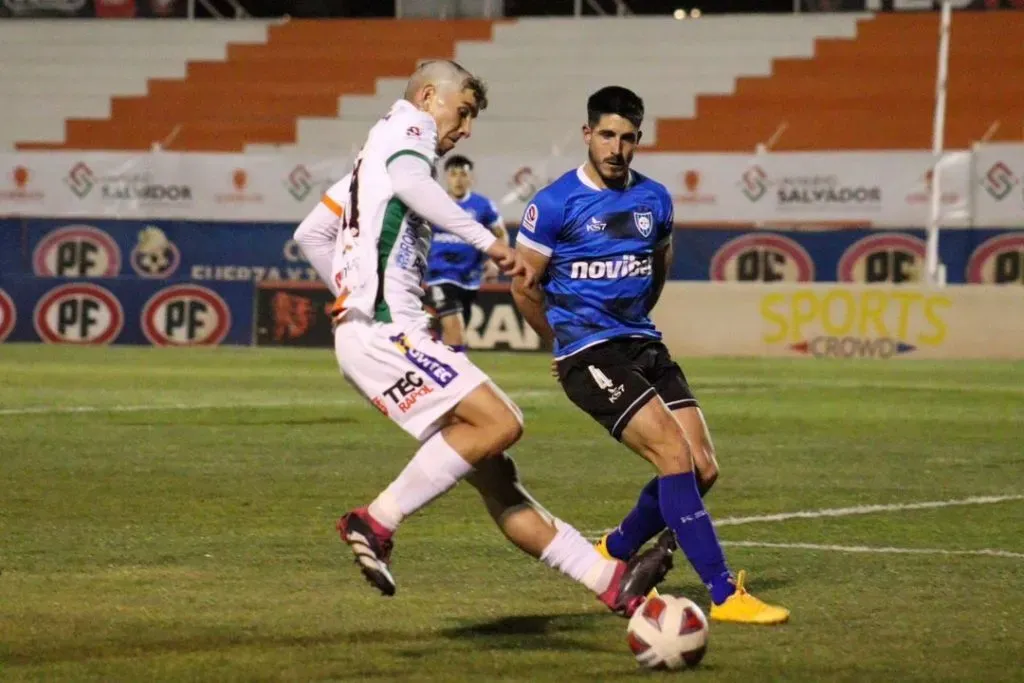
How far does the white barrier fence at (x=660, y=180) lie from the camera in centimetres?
2445

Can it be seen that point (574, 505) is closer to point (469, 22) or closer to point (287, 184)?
point (287, 184)

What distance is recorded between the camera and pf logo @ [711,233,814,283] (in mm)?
25078

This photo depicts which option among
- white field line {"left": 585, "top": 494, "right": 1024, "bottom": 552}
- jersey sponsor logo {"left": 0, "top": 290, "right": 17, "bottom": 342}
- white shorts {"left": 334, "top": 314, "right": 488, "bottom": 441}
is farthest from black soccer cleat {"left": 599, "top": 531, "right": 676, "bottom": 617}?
jersey sponsor logo {"left": 0, "top": 290, "right": 17, "bottom": 342}

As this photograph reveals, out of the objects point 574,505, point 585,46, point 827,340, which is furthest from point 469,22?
point 574,505

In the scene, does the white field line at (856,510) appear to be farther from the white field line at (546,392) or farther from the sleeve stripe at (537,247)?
the white field line at (546,392)

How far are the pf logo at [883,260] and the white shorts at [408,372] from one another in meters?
18.9

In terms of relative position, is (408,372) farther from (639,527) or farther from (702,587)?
(702,587)

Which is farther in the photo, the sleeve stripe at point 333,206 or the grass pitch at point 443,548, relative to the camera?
the sleeve stripe at point 333,206

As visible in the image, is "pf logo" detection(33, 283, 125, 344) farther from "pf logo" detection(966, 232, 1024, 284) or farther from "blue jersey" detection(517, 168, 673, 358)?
"blue jersey" detection(517, 168, 673, 358)

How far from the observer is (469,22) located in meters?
33.3

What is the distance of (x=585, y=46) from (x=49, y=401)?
1771cm

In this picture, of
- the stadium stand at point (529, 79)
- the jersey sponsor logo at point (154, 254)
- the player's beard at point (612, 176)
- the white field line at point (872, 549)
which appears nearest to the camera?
the player's beard at point (612, 176)

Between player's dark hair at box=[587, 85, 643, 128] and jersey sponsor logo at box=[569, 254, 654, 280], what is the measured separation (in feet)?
1.65

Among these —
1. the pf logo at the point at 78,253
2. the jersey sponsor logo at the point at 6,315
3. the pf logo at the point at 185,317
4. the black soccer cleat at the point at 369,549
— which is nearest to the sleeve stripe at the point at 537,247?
the black soccer cleat at the point at 369,549
